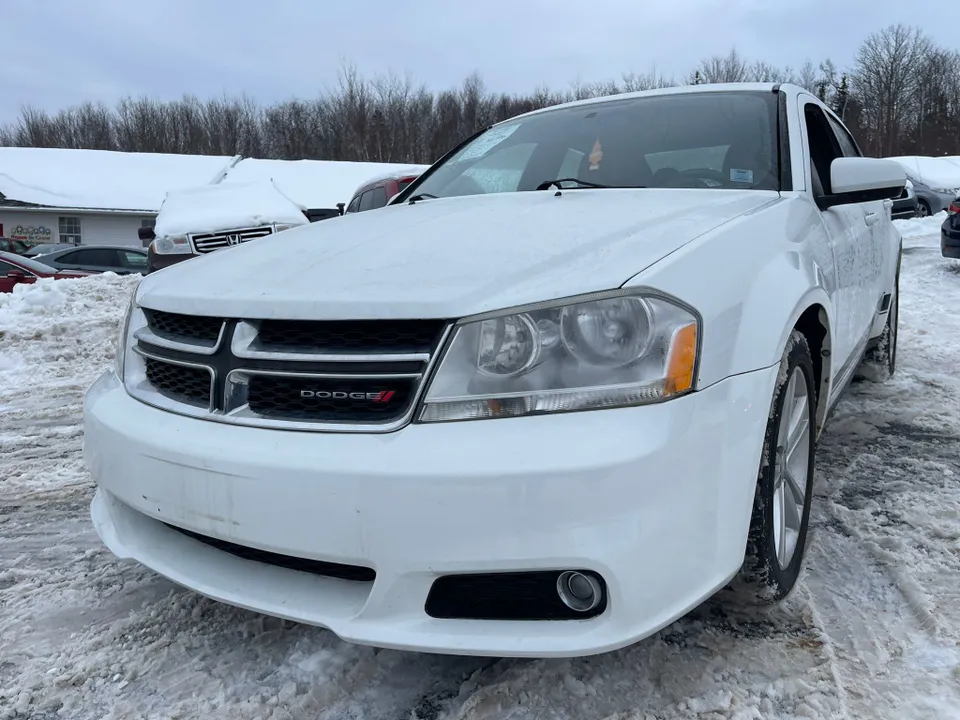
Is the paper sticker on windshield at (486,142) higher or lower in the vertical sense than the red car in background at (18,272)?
higher

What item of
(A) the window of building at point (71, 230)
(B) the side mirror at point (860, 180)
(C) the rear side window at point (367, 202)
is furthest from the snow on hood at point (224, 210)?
(A) the window of building at point (71, 230)

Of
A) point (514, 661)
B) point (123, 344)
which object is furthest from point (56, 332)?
point (514, 661)

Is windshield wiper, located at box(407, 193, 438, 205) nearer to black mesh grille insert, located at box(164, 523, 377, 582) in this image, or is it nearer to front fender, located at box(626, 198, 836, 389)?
front fender, located at box(626, 198, 836, 389)

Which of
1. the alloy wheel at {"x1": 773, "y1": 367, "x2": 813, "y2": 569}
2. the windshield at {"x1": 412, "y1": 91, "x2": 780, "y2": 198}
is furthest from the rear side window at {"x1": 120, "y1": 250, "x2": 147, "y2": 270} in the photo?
the alloy wheel at {"x1": 773, "y1": 367, "x2": 813, "y2": 569}

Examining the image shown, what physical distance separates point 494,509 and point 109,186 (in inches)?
1381

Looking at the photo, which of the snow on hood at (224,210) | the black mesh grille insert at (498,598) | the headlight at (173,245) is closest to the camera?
the black mesh grille insert at (498,598)

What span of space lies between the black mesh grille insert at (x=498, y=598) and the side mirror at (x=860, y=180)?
5.59 ft

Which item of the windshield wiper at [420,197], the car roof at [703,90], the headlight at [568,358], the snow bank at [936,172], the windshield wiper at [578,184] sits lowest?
the headlight at [568,358]

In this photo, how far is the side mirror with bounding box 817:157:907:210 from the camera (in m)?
2.46

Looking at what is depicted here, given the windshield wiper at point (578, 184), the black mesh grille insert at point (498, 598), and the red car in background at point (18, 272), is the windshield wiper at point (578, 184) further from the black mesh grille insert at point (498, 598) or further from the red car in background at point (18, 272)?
the red car in background at point (18, 272)

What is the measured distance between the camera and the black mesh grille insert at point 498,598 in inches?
58.7

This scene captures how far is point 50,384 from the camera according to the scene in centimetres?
527

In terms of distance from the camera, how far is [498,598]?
5.00ft

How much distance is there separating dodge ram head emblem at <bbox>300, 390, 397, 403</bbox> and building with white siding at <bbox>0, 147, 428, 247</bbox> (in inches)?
1112
